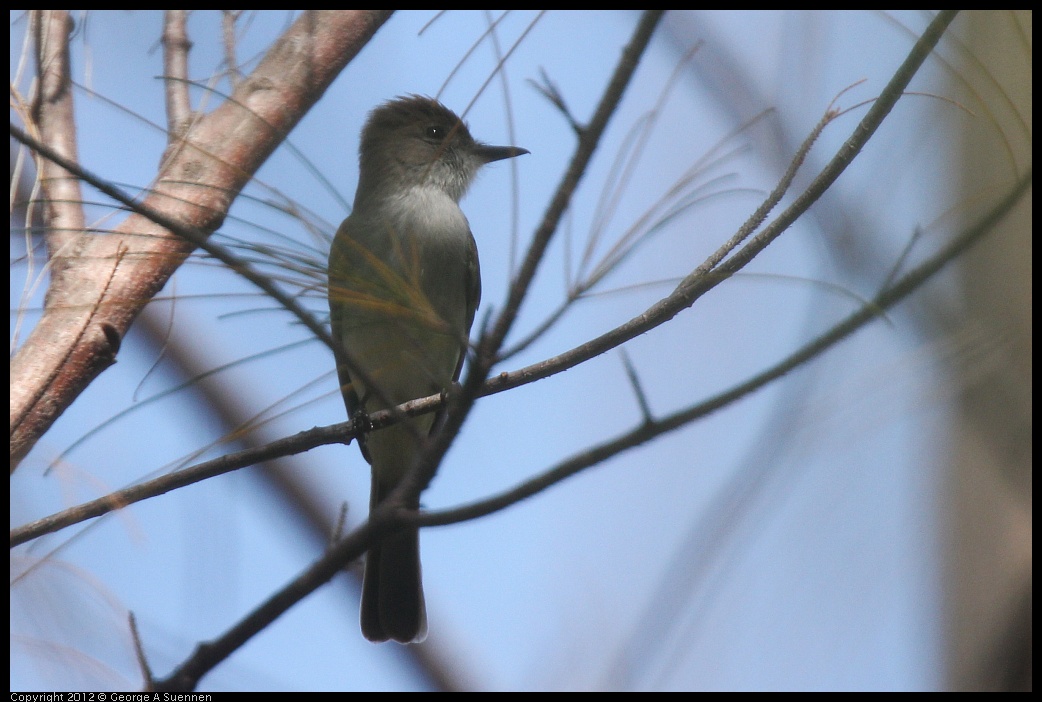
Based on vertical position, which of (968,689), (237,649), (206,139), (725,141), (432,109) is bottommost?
(968,689)

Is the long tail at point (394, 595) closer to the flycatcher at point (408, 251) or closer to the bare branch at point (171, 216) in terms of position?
the flycatcher at point (408, 251)

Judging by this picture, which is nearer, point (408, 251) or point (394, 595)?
point (408, 251)

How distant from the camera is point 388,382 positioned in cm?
406

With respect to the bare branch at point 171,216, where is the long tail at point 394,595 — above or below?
below

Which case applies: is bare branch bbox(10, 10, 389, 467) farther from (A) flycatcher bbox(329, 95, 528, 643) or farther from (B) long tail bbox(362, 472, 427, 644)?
(B) long tail bbox(362, 472, 427, 644)

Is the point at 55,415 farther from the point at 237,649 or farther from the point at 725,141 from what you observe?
the point at 725,141

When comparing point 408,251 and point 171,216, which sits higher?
point 408,251

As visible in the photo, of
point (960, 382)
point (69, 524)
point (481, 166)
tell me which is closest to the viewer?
point (960, 382)

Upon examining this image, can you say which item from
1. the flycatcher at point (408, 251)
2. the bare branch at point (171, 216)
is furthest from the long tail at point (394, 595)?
the bare branch at point (171, 216)

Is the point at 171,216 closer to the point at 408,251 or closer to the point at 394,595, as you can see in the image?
the point at 408,251

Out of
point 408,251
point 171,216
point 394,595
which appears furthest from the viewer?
point 394,595

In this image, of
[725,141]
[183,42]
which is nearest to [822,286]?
[725,141]

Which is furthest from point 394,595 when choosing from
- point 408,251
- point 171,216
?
point 171,216

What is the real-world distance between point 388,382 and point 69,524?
1784 mm
